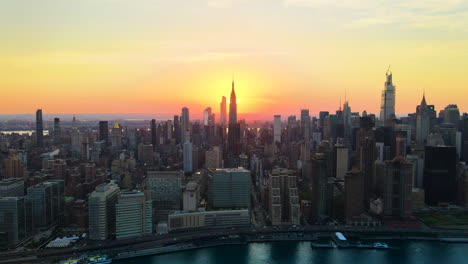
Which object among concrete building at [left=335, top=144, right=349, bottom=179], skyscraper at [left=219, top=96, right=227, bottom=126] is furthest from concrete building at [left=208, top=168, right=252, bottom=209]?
skyscraper at [left=219, top=96, right=227, bottom=126]

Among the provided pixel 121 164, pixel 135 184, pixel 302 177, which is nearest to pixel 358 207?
pixel 302 177

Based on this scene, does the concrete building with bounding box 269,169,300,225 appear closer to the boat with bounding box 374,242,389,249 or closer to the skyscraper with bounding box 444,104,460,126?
the boat with bounding box 374,242,389,249

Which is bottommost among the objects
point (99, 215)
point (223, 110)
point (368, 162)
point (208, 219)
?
point (208, 219)

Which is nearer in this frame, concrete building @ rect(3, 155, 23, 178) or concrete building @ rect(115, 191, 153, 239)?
concrete building @ rect(115, 191, 153, 239)

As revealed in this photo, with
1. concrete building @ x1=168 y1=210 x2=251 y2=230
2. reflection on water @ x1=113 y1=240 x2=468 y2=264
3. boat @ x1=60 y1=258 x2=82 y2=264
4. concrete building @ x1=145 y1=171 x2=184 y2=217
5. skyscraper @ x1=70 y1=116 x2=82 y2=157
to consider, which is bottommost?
reflection on water @ x1=113 y1=240 x2=468 y2=264

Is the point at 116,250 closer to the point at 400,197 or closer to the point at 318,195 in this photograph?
the point at 318,195

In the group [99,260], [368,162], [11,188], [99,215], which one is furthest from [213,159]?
[99,260]

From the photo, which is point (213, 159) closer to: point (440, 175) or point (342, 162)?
point (342, 162)
